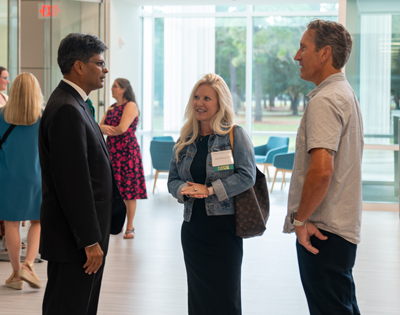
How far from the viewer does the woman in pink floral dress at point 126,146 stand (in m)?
5.56

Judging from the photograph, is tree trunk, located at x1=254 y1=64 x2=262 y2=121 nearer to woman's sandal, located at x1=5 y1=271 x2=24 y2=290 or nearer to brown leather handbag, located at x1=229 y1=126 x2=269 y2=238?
woman's sandal, located at x1=5 y1=271 x2=24 y2=290

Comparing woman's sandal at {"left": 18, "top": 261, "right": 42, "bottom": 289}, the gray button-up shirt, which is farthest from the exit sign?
the gray button-up shirt

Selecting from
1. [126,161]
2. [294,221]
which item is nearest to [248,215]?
[294,221]

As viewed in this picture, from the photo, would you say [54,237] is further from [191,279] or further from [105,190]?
[191,279]

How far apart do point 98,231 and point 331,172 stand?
989 mm

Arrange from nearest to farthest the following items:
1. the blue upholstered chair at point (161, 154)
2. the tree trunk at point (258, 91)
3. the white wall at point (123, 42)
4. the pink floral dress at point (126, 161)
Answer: the pink floral dress at point (126, 161)
the white wall at point (123, 42)
the blue upholstered chair at point (161, 154)
the tree trunk at point (258, 91)

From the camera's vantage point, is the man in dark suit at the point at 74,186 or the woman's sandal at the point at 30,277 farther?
the woman's sandal at the point at 30,277

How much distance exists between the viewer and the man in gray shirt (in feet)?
6.27

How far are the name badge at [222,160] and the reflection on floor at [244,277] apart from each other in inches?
54.1

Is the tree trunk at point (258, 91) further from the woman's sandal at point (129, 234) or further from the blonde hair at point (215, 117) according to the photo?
the blonde hair at point (215, 117)

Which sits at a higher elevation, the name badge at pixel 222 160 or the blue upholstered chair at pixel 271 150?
the name badge at pixel 222 160

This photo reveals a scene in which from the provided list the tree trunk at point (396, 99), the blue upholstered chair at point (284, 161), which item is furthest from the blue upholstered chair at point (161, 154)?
the tree trunk at point (396, 99)

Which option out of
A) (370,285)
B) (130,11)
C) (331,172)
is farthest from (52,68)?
(331,172)

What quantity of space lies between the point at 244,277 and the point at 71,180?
260 cm
